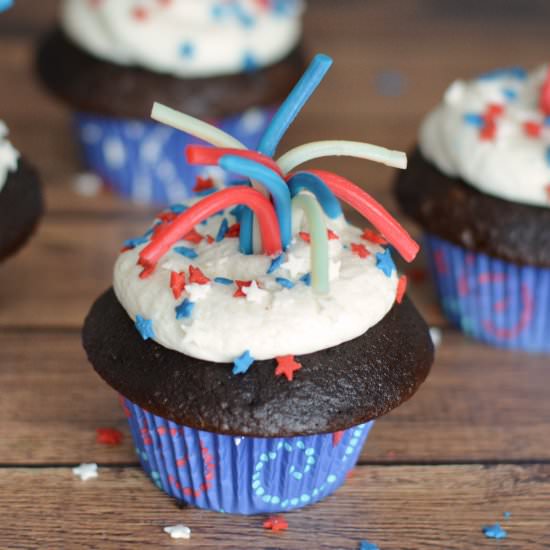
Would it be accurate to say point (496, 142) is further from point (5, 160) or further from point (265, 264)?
point (5, 160)

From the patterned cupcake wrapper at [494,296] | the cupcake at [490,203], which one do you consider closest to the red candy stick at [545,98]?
the cupcake at [490,203]

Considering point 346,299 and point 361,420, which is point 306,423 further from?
point 346,299

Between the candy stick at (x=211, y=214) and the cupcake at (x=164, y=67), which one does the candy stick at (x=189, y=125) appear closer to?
the candy stick at (x=211, y=214)

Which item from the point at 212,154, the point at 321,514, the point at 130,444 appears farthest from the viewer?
the point at 130,444

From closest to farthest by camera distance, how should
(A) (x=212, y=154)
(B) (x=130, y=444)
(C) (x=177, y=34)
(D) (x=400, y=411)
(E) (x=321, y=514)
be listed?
(A) (x=212, y=154) → (E) (x=321, y=514) → (B) (x=130, y=444) → (D) (x=400, y=411) → (C) (x=177, y=34)

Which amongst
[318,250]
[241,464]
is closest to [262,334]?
[318,250]

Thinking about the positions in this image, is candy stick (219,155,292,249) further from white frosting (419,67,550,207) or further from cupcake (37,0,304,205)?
cupcake (37,0,304,205)

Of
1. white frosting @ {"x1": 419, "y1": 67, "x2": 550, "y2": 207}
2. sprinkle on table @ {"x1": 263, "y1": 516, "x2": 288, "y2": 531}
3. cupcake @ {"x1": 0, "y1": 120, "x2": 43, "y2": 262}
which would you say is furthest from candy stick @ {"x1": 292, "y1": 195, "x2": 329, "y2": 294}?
cupcake @ {"x1": 0, "y1": 120, "x2": 43, "y2": 262}
